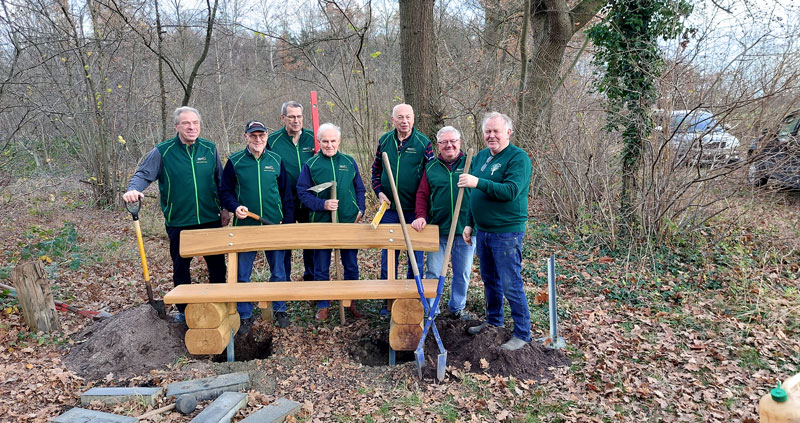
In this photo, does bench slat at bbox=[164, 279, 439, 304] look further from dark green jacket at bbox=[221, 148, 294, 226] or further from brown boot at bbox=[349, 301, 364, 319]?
brown boot at bbox=[349, 301, 364, 319]

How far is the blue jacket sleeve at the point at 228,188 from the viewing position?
433 cm

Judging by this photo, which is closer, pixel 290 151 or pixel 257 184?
pixel 257 184

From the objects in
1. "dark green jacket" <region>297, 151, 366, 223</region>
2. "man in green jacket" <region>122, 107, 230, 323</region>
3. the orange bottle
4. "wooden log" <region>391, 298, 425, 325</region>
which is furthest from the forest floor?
the orange bottle

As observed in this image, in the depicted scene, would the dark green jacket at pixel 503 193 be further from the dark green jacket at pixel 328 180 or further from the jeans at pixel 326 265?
the jeans at pixel 326 265

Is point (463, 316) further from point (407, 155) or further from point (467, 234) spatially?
point (407, 155)

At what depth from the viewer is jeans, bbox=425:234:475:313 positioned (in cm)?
434

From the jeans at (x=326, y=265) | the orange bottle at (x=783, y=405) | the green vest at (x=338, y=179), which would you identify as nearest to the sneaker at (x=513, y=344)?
the jeans at (x=326, y=265)

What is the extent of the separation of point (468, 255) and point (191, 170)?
8.11 ft

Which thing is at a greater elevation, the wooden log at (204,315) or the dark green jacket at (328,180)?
the dark green jacket at (328,180)

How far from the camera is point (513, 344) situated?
3859 mm

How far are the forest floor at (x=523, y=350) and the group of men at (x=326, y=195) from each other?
33 centimetres

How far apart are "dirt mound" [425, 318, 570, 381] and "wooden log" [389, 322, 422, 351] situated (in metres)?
0.18

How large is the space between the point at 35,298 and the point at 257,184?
209 cm

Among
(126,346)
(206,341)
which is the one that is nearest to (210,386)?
(206,341)
